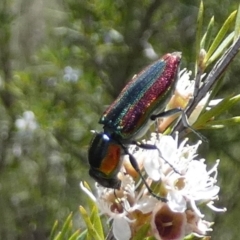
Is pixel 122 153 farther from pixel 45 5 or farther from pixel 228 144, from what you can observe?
pixel 45 5

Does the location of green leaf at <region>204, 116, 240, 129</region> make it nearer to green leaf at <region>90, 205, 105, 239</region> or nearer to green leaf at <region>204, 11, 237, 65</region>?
green leaf at <region>204, 11, 237, 65</region>

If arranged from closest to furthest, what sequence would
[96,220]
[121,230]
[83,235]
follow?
[121,230] → [96,220] → [83,235]

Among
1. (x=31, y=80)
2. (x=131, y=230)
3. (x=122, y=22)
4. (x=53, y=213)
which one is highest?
(x=131, y=230)

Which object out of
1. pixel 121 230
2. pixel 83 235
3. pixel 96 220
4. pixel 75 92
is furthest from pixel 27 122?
pixel 121 230

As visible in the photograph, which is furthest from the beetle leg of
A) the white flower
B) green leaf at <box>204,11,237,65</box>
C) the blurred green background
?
the white flower

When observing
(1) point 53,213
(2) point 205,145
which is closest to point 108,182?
(2) point 205,145

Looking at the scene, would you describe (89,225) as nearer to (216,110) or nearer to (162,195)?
(162,195)
